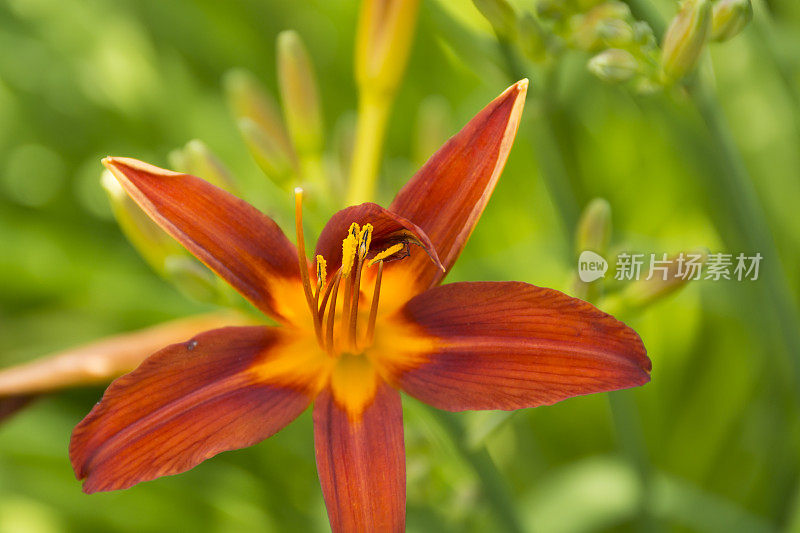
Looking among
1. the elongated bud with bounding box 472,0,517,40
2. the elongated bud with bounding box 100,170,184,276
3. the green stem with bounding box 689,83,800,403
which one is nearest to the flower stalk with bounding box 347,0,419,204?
the elongated bud with bounding box 472,0,517,40

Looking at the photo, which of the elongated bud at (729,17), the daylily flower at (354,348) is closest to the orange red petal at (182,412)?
the daylily flower at (354,348)

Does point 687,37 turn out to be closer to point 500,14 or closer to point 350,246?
point 500,14

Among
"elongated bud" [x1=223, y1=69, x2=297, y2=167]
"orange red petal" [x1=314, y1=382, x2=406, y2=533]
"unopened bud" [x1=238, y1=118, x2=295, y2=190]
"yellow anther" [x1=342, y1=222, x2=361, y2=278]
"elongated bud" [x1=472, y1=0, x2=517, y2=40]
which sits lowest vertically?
"orange red petal" [x1=314, y1=382, x2=406, y2=533]

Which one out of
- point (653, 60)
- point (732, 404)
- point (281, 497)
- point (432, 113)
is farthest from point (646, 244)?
point (281, 497)

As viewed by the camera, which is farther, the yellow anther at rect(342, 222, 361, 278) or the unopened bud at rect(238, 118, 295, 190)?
the unopened bud at rect(238, 118, 295, 190)

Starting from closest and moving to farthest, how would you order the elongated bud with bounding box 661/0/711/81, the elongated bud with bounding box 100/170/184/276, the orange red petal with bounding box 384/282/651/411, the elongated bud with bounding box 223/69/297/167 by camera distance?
the orange red petal with bounding box 384/282/651/411
the elongated bud with bounding box 661/0/711/81
the elongated bud with bounding box 100/170/184/276
the elongated bud with bounding box 223/69/297/167

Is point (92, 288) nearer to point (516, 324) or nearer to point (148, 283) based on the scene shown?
point (148, 283)

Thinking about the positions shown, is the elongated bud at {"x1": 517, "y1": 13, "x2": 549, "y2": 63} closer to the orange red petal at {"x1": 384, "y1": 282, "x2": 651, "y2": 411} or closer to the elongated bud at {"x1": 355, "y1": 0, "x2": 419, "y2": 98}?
the elongated bud at {"x1": 355, "y1": 0, "x2": 419, "y2": 98}
